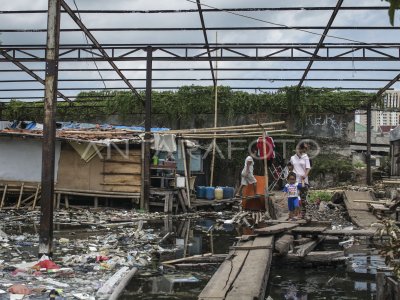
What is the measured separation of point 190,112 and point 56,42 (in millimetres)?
16227

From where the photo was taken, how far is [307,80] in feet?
68.0

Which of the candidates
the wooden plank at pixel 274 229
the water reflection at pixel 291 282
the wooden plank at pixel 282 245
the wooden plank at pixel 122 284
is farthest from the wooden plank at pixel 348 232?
the wooden plank at pixel 122 284

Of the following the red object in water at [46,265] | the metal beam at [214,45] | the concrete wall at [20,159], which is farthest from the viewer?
the concrete wall at [20,159]

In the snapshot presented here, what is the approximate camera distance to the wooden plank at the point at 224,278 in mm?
4613

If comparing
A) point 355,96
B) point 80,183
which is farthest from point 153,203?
point 355,96

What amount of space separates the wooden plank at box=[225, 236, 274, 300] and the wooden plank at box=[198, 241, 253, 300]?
0.19ft

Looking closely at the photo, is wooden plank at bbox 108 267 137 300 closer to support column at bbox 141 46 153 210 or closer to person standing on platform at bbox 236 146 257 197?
person standing on platform at bbox 236 146 257 197

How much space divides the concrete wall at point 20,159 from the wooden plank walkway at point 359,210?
9973 mm

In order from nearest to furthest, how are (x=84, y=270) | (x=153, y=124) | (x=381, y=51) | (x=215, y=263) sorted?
(x=84, y=270), (x=215, y=263), (x=381, y=51), (x=153, y=124)

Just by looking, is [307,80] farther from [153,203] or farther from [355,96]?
[153,203]

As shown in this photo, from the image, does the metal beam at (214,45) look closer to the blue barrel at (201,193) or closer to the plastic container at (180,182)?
the plastic container at (180,182)

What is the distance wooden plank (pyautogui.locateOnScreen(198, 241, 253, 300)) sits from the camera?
4.61 metres

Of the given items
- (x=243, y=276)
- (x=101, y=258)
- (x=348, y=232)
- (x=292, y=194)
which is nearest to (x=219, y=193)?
(x=292, y=194)

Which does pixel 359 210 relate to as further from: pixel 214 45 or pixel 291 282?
pixel 291 282
